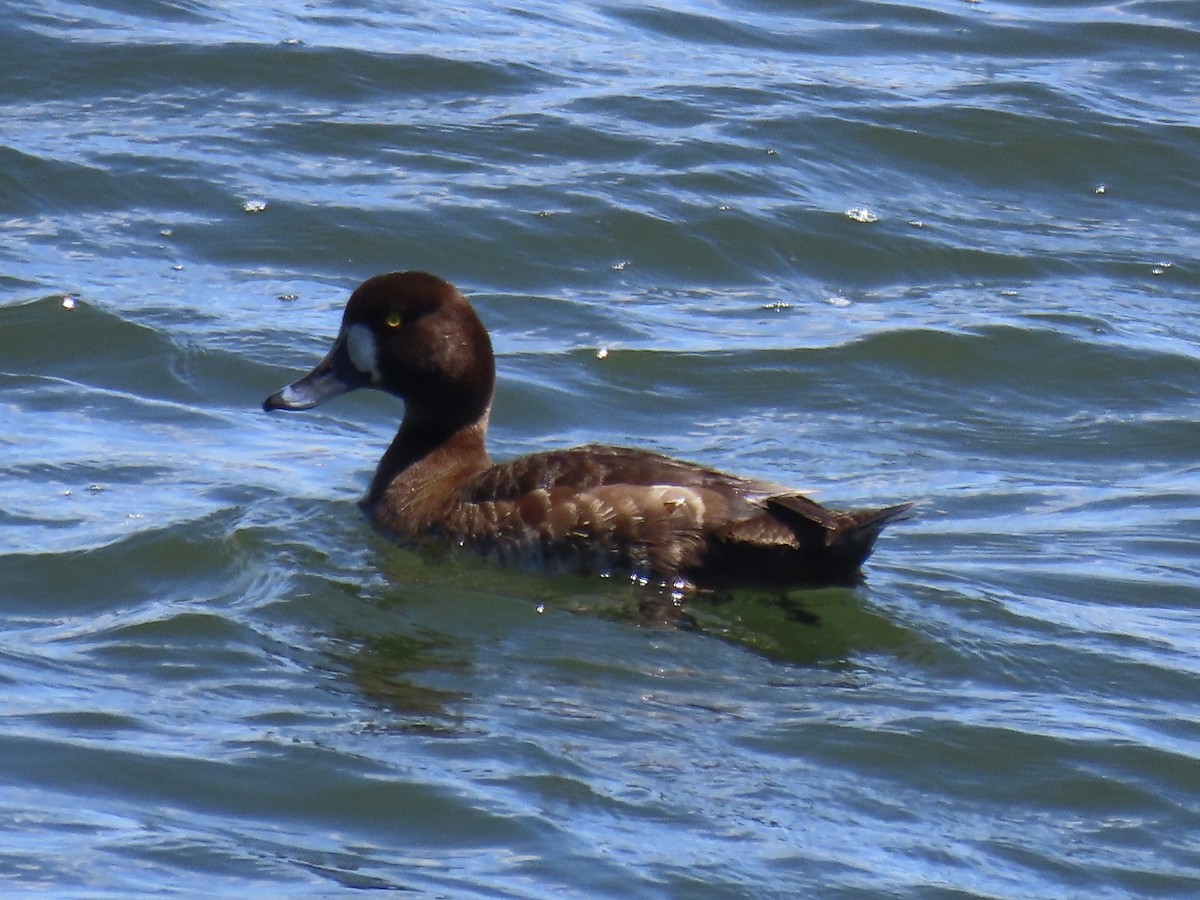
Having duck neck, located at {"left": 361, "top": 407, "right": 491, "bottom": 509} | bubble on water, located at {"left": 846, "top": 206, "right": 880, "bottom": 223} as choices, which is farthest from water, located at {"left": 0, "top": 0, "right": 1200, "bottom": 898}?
duck neck, located at {"left": 361, "top": 407, "right": 491, "bottom": 509}

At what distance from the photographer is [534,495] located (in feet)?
26.2

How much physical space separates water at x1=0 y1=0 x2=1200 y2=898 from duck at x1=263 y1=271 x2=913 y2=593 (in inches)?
6.2

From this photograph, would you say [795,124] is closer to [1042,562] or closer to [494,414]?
[494,414]

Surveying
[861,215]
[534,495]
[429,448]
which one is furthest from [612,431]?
[861,215]

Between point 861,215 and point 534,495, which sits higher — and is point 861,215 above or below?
above

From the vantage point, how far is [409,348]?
28.7 ft

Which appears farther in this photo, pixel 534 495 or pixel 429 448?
pixel 429 448

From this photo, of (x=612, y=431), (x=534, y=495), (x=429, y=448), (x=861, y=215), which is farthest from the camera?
(x=861, y=215)

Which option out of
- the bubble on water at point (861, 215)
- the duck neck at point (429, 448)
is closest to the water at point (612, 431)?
the bubble on water at point (861, 215)

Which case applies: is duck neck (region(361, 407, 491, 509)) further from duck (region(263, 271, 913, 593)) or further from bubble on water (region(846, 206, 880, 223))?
bubble on water (region(846, 206, 880, 223))

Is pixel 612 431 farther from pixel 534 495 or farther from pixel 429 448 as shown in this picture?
pixel 534 495

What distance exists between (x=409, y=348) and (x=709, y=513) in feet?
5.57

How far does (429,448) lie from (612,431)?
4.62ft

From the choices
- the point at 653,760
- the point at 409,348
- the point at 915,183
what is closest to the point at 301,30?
the point at 915,183
